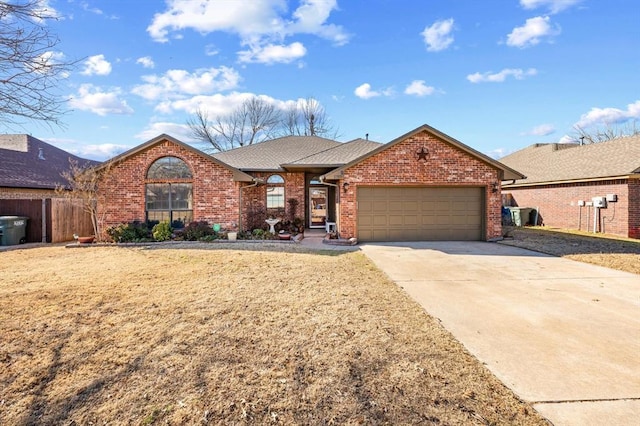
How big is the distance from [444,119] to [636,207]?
10.8 m

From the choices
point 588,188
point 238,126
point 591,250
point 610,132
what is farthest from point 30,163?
point 610,132

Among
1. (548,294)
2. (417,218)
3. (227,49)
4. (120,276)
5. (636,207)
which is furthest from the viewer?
(227,49)

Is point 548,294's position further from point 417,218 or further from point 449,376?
point 417,218

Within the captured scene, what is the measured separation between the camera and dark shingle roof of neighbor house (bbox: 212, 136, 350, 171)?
49.6ft

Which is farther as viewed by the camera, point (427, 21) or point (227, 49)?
point (227, 49)

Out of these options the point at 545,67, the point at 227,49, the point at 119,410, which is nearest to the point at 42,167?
the point at 227,49

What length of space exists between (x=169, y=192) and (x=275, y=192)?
4623 mm

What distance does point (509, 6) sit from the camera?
10883 mm

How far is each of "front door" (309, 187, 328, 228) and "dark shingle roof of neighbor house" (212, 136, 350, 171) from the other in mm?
1892

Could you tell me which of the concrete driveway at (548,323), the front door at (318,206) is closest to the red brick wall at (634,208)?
A: the concrete driveway at (548,323)

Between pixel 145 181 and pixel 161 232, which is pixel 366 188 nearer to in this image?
pixel 161 232

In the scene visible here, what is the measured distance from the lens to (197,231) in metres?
12.4

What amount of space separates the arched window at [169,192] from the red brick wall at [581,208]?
58.9 ft

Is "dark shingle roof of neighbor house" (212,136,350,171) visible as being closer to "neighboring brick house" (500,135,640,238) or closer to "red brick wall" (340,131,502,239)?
"red brick wall" (340,131,502,239)
